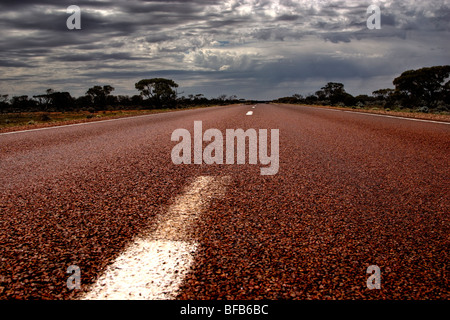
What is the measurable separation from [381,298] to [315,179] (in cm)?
214

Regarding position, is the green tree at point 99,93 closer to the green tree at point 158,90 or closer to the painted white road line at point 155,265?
the green tree at point 158,90

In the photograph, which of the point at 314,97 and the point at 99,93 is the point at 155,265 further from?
the point at 314,97

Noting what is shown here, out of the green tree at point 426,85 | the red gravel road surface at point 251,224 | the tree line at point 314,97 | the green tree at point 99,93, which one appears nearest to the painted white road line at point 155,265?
the red gravel road surface at point 251,224

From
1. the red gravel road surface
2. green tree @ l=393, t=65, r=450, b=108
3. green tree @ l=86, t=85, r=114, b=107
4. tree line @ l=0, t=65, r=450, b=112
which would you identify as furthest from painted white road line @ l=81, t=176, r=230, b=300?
green tree @ l=86, t=85, r=114, b=107

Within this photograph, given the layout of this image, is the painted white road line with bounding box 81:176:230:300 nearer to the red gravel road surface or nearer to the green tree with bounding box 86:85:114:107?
the red gravel road surface

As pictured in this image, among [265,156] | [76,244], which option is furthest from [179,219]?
[265,156]

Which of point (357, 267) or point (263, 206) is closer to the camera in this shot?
point (357, 267)

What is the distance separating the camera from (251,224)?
2.36 metres

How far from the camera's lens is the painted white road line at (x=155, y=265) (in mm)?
Answer: 1562

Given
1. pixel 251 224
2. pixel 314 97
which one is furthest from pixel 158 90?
pixel 251 224

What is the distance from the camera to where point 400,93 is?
49.8 metres

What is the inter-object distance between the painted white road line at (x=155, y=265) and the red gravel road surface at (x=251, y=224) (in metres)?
0.05
